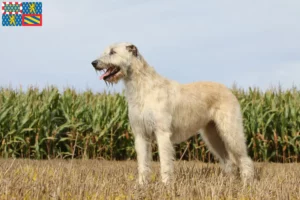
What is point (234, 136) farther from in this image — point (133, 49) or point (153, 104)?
point (133, 49)

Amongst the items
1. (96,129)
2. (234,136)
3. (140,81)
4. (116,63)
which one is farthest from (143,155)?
(96,129)

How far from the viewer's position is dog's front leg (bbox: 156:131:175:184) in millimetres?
6992

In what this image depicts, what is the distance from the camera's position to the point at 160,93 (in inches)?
281

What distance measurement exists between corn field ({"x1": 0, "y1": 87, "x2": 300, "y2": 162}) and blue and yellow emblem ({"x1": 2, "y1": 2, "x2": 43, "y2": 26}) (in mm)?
2444

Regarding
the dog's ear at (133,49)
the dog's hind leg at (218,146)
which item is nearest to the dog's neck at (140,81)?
the dog's ear at (133,49)

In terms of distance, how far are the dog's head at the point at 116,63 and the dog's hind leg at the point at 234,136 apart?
6.56ft

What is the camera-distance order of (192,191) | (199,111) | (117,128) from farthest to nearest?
(117,128)
(199,111)
(192,191)

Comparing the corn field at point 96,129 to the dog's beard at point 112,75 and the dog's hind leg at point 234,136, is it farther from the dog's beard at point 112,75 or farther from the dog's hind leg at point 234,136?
the dog's beard at point 112,75

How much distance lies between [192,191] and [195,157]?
7.66m

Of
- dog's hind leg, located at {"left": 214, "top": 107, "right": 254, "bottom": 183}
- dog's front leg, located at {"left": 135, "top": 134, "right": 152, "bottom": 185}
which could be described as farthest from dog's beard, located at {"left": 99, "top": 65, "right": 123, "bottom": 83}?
dog's hind leg, located at {"left": 214, "top": 107, "right": 254, "bottom": 183}

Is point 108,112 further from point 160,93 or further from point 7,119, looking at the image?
point 160,93

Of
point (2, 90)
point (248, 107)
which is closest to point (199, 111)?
point (248, 107)

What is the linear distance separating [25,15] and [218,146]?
6.14 m

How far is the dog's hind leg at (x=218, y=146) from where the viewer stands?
8586 mm
